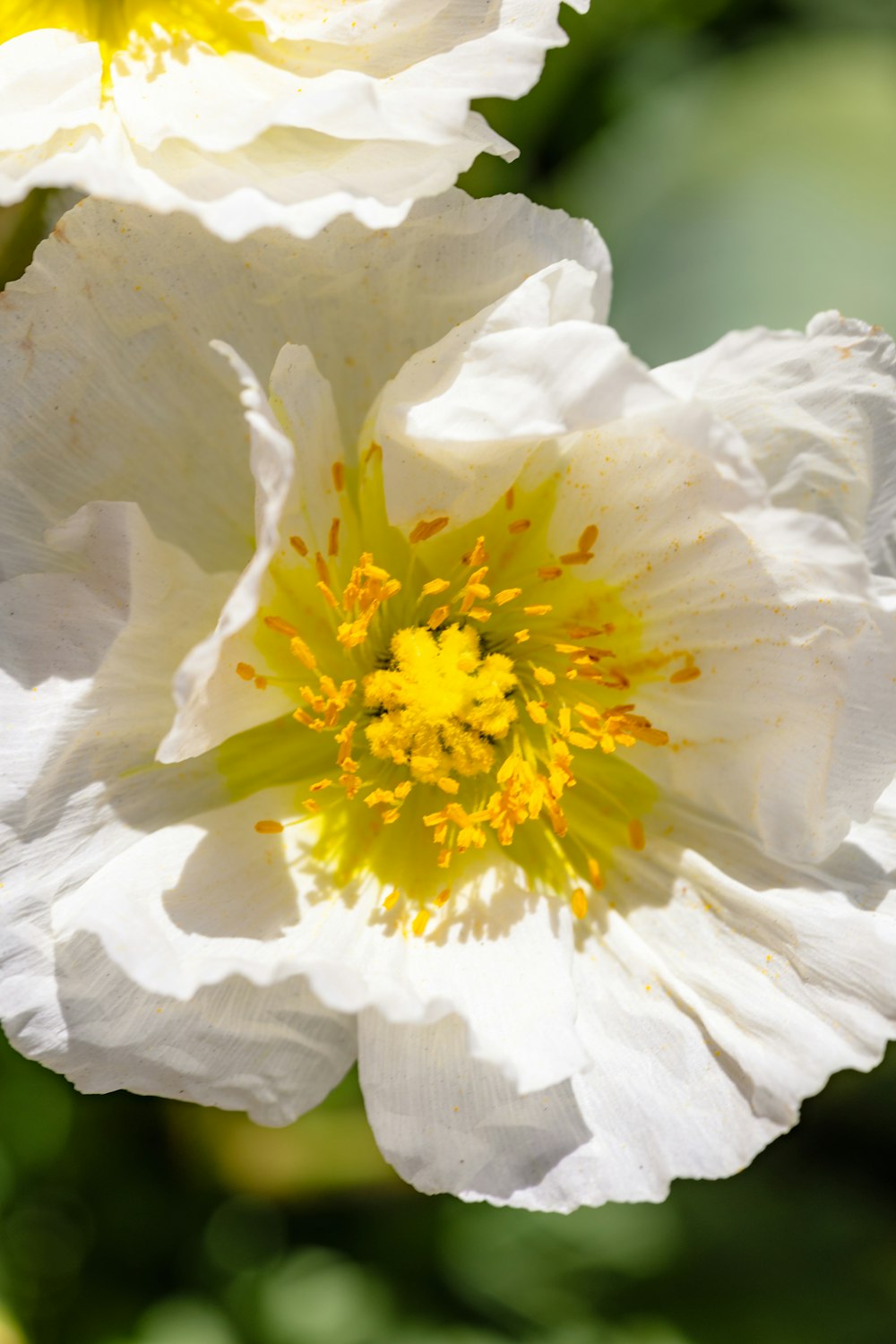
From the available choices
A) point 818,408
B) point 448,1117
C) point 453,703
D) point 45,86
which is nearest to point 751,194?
point 818,408

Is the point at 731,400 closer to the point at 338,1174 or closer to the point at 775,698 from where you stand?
the point at 775,698

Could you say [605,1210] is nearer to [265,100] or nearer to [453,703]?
[453,703]

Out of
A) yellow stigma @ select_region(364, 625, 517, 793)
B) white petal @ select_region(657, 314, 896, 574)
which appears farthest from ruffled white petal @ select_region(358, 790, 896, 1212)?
white petal @ select_region(657, 314, 896, 574)

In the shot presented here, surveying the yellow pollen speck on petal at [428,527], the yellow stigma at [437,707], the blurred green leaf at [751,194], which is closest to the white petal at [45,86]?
the yellow pollen speck on petal at [428,527]

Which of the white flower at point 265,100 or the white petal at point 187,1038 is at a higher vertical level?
the white flower at point 265,100

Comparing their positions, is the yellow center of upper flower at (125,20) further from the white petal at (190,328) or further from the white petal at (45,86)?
the white petal at (190,328)
